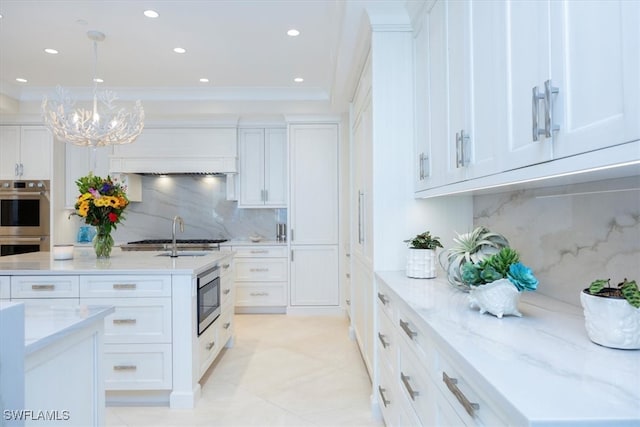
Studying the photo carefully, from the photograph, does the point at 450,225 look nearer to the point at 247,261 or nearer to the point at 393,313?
the point at 393,313

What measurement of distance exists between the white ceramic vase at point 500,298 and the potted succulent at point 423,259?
2.56 feet

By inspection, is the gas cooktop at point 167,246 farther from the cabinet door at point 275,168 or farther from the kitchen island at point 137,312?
the kitchen island at point 137,312

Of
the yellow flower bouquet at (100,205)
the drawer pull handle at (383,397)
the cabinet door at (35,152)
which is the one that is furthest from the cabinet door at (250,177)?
the drawer pull handle at (383,397)

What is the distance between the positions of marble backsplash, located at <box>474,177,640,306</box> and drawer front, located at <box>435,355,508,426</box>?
64 centimetres

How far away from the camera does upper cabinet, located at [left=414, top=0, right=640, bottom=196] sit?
83 centimetres

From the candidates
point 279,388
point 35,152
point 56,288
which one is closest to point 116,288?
point 56,288

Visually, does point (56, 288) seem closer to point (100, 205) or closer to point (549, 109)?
point (100, 205)

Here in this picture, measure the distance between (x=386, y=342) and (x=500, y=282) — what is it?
988 mm

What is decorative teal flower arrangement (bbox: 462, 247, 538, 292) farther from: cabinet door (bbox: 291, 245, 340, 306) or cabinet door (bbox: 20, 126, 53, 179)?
cabinet door (bbox: 20, 126, 53, 179)

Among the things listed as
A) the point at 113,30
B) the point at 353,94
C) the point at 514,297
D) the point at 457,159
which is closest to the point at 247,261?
the point at 353,94

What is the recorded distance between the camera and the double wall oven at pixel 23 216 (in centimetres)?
493

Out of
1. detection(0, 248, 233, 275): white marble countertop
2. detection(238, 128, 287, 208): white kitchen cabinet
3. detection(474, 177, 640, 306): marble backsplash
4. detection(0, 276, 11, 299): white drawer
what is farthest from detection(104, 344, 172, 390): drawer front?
detection(238, 128, 287, 208): white kitchen cabinet

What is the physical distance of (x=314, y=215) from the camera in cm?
505

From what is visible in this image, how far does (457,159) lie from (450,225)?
780mm
